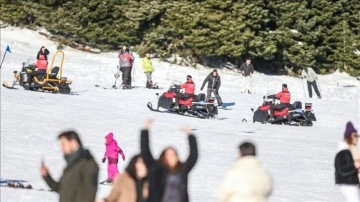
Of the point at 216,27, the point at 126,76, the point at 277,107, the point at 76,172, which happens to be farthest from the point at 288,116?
the point at 76,172

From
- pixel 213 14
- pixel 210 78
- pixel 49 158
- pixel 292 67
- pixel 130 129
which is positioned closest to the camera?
pixel 49 158

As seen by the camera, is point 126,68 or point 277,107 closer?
point 277,107

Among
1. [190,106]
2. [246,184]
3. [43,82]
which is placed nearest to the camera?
[246,184]

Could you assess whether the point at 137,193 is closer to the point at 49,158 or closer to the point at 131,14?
the point at 49,158

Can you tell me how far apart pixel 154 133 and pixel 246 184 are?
13.9 m

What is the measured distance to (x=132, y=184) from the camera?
736cm

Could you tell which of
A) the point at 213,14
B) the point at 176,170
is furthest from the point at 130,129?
the point at 213,14

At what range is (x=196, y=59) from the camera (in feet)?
140

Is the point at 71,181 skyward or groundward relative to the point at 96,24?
groundward

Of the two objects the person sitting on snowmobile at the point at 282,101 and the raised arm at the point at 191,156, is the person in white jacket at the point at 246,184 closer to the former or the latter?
the raised arm at the point at 191,156

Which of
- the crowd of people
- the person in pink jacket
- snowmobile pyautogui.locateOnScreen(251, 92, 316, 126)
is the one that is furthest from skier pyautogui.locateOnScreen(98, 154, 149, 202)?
snowmobile pyautogui.locateOnScreen(251, 92, 316, 126)

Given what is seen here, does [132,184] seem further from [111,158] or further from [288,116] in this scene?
[288,116]

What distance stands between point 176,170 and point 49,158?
28.0ft

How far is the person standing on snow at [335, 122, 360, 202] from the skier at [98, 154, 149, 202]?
2935mm
